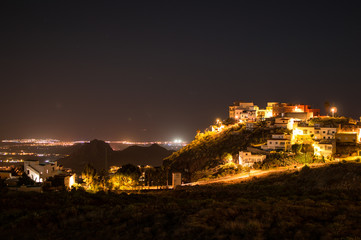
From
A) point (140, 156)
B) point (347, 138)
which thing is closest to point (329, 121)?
point (347, 138)

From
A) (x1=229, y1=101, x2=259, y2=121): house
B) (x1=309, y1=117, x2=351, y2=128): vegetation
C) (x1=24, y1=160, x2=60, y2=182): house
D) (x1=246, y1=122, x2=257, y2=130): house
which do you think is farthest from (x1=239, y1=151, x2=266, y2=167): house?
(x1=229, y1=101, x2=259, y2=121): house

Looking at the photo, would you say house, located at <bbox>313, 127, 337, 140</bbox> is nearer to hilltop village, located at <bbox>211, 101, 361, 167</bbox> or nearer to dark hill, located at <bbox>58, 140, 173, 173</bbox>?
hilltop village, located at <bbox>211, 101, 361, 167</bbox>

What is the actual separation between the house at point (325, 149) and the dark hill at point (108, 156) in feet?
240

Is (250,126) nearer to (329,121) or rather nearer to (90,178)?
(329,121)

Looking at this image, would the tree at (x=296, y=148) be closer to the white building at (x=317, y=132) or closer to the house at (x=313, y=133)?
the house at (x=313, y=133)

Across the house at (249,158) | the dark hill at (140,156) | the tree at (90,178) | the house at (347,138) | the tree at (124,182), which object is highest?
the house at (347,138)

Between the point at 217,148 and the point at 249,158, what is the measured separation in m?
15.3

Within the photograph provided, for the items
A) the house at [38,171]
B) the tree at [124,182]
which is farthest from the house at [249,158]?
the house at [38,171]

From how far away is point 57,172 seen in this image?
35875 mm

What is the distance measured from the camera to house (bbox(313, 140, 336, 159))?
3986 centimetres

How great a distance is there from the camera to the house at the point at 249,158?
42.3 m

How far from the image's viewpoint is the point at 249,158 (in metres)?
43.2

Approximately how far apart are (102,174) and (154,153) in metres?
90.4

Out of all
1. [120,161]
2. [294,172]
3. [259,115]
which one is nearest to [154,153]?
[120,161]
